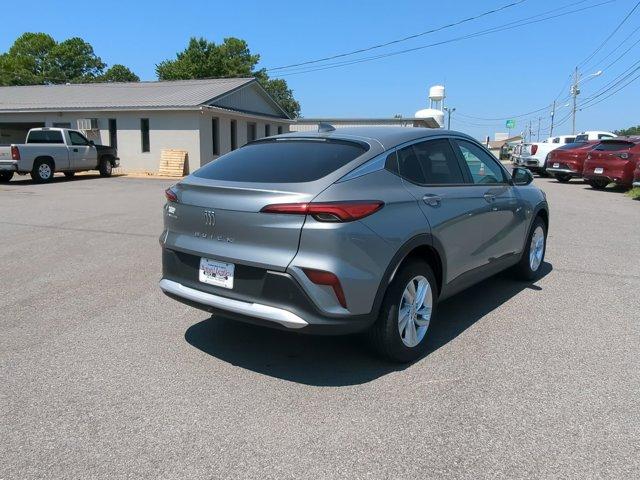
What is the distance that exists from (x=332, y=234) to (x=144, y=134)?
76.7 ft

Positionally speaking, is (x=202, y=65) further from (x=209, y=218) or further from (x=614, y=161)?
(x=209, y=218)

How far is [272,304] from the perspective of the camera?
3.37 m

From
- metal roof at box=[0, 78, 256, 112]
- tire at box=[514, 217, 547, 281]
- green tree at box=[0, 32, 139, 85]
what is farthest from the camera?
green tree at box=[0, 32, 139, 85]

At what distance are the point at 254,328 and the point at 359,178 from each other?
5.71 feet

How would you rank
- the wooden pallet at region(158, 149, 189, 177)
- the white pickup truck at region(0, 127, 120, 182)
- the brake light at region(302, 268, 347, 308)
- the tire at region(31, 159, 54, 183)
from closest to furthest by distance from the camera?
the brake light at region(302, 268, 347, 308), the white pickup truck at region(0, 127, 120, 182), the tire at region(31, 159, 54, 183), the wooden pallet at region(158, 149, 189, 177)

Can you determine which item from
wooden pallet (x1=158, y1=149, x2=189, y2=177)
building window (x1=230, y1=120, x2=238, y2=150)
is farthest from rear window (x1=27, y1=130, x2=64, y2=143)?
building window (x1=230, y1=120, x2=238, y2=150)

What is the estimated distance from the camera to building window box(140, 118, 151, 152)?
24.5 m

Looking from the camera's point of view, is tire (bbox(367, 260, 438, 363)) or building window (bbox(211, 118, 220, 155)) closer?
tire (bbox(367, 260, 438, 363))

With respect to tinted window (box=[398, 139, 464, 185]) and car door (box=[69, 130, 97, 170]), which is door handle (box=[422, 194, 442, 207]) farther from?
car door (box=[69, 130, 97, 170])

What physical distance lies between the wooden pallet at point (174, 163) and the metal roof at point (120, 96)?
1.94 m

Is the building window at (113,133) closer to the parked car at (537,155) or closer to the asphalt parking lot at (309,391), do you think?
the parked car at (537,155)

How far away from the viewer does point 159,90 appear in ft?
90.1

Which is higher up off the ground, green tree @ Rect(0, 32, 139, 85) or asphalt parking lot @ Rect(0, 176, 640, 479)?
green tree @ Rect(0, 32, 139, 85)

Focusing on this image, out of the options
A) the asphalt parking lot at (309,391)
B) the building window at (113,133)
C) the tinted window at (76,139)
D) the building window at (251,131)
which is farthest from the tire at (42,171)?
the asphalt parking lot at (309,391)
